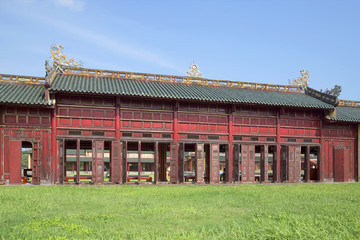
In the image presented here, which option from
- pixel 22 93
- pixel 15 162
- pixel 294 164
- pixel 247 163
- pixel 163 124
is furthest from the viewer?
pixel 294 164

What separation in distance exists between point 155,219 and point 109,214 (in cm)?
130

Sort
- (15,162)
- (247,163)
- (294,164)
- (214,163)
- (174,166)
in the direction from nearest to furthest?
1. (15,162)
2. (174,166)
3. (214,163)
4. (247,163)
5. (294,164)

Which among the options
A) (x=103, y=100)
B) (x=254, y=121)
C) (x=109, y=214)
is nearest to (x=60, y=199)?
(x=109, y=214)

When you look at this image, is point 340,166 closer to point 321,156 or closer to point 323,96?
point 321,156

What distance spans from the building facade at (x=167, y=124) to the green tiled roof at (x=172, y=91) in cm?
6

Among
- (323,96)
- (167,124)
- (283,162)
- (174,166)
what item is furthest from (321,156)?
(167,124)

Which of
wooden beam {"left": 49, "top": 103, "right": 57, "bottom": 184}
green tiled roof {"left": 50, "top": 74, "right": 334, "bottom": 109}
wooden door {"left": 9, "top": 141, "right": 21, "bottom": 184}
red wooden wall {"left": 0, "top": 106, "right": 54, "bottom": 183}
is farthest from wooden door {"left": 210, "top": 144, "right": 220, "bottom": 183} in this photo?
wooden door {"left": 9, "top": 141, "right": 21, "bottom": 184}

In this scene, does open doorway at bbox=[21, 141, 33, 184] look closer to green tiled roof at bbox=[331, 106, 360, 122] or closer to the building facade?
the building facade

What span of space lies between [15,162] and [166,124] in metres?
7.77

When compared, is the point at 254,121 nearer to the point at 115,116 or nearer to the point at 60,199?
the point at 115,116

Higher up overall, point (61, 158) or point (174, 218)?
point (61, 158)

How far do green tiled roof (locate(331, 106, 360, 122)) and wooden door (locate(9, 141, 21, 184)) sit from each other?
18.0m

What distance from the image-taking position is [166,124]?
21.6 meters

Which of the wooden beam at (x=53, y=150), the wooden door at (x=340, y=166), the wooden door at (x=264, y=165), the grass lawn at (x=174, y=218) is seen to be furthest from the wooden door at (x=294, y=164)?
the wooden beam at (x=53, y=150)
